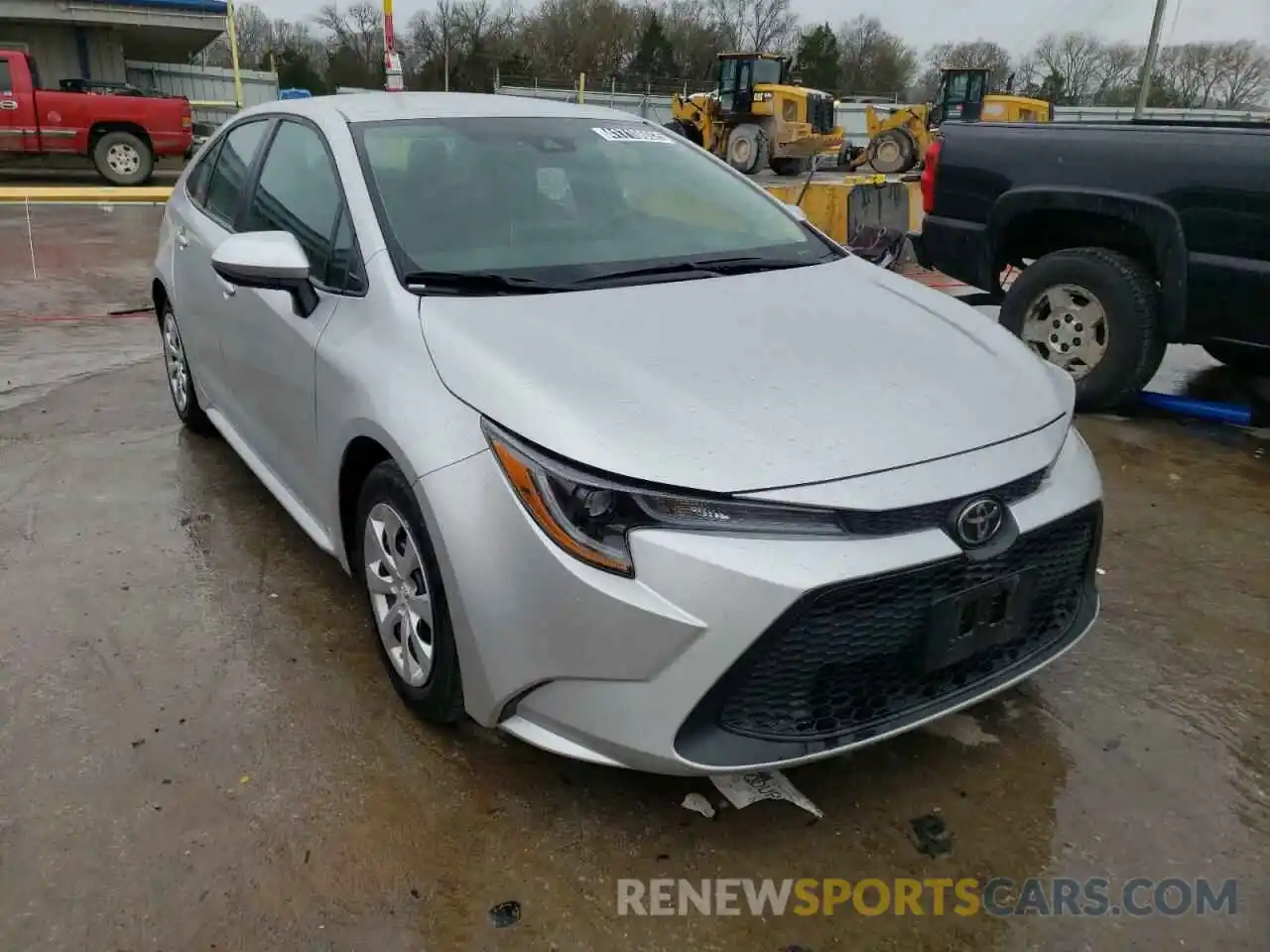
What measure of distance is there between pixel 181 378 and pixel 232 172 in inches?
44.9

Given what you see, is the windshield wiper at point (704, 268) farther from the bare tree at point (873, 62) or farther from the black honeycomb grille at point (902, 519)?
the bare tree at point (873, 62)

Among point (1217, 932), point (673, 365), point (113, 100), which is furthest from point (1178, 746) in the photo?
point (113, 100)

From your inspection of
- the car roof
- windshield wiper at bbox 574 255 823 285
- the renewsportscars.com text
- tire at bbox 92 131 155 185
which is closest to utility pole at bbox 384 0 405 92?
tire at bbox 92 131 155 185

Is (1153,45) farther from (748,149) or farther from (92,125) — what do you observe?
(92,125)

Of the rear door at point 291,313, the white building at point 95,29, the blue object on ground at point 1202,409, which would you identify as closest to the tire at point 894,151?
the white building at point 95,29

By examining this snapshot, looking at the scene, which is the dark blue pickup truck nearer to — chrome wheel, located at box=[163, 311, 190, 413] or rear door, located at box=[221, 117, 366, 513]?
rear door, located at box=[221, 117, 366, 513]

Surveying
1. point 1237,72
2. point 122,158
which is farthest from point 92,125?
point 1237,72

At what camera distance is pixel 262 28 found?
2445 inches

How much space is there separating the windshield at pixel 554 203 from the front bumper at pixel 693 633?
0.92 metres

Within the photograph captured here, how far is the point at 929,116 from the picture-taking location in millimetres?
23188

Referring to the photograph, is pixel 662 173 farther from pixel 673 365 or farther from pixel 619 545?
pixel 619 545

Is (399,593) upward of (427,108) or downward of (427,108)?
downward

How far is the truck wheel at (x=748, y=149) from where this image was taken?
2175 cm

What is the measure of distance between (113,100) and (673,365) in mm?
17608
